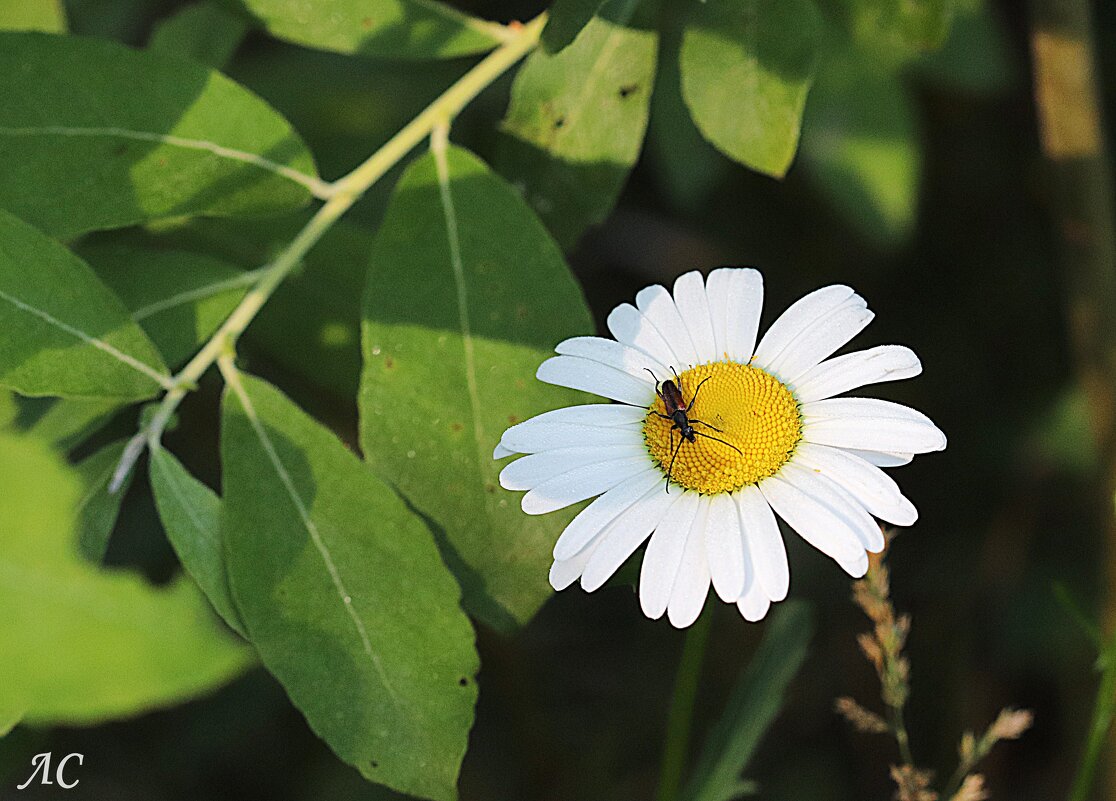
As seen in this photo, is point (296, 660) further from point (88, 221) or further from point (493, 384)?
point (88, 221)

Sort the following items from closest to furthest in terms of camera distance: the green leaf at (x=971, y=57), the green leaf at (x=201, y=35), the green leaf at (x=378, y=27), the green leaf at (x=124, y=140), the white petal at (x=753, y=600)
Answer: the white petal at (x=753, y=600)
the green leaf at (x=124, y=140)
the green leaf at (x=378, y=27)
the green leaf at (x=201, y=35)
the green leaf at (x=971, y=57)

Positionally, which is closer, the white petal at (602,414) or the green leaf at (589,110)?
the white petal at (602,414)

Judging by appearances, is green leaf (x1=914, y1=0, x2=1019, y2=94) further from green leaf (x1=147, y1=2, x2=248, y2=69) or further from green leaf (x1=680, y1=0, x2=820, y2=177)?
green leaf (x1=147, y1=2, x2=248, y2=69)

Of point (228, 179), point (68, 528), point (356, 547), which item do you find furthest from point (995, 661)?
point (68, 528)

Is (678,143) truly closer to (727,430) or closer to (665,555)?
(727,430)

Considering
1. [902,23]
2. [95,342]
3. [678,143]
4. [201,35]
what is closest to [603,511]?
[95,342]

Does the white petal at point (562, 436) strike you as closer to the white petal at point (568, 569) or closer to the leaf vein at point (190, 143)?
the white petal at point (568, 569)

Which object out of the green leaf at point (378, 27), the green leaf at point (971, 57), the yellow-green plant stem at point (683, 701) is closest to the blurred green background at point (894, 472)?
the green leaf at point (971, 57)
